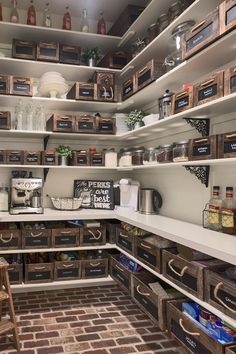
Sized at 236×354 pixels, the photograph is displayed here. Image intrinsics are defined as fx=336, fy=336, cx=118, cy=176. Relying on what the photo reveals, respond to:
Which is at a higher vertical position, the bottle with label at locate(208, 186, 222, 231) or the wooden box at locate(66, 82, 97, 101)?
the wooden box at locate(66, 82, 97, 101)

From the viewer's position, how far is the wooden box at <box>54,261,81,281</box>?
10.2 ft

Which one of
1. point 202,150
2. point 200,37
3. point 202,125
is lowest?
point 202,150

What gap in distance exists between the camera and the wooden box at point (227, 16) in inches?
68.5

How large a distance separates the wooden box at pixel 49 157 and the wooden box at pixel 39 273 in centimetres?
98

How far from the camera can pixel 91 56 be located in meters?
3.54

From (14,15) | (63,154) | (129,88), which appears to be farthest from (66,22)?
(63,154)

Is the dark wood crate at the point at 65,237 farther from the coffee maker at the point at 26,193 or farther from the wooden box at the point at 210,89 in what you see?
the wooden box at the point at 210,89

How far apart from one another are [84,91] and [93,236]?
56.7 inches

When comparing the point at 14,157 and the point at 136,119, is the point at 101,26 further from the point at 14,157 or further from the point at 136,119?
the point at 14,157

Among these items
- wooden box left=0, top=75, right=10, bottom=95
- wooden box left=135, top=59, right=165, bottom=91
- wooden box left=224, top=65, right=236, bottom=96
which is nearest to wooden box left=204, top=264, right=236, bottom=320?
wooden box left=224, top=65, right=236, bottom=96

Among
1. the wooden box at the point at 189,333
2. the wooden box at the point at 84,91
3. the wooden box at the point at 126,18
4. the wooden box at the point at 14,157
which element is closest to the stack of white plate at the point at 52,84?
the wooden box at the point at 84,91

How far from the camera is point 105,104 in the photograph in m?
3.49

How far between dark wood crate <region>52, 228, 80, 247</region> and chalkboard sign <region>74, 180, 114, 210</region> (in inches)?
20.0

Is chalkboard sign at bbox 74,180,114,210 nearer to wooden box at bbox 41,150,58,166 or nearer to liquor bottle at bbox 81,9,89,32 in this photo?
wooden box at bbox 41,150,58,166
